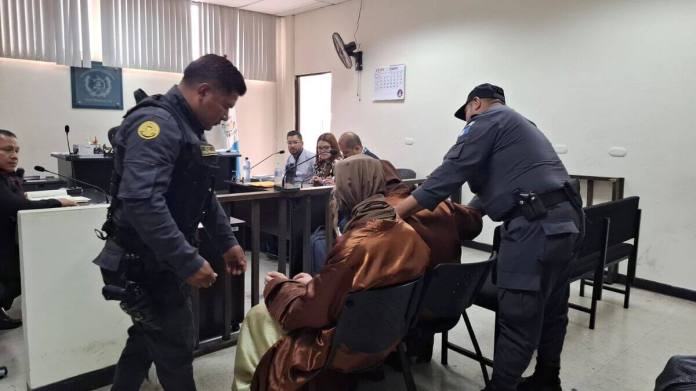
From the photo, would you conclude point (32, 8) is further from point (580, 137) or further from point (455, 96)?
point (580, 137)

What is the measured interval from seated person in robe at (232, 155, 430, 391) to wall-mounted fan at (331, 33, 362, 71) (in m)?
4.37

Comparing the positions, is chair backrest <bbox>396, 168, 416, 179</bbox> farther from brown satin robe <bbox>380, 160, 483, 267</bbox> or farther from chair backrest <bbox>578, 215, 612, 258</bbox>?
brown satin robe <bbox>380, 160, 483, 267</bbox>

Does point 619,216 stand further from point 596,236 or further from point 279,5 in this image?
point 279,5

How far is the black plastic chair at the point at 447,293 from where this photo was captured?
66.1 inches

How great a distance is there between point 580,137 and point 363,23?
2934 millimetres

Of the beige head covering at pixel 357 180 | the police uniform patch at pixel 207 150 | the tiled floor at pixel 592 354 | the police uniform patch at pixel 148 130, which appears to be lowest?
the tiled floor at pixel 592 354

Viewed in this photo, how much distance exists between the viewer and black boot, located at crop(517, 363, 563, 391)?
2082 mm

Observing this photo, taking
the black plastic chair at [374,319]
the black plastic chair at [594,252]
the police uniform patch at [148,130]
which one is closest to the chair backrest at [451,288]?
the black plastic chair at [374,319]

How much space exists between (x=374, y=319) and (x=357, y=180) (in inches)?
19.9

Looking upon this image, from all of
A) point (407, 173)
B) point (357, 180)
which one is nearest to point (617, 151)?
point (407, 173)

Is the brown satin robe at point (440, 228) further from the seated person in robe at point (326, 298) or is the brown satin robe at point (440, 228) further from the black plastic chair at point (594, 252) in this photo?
the black plastic chair at point (594, 252)

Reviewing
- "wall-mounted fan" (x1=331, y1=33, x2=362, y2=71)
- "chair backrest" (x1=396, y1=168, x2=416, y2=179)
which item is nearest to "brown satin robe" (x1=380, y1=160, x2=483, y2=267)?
"chair backrest" (x1=396, y1=168, x2=416, y2=179)

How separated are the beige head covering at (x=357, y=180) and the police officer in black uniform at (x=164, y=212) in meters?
0.45

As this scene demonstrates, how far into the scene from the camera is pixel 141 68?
18.9 feet
